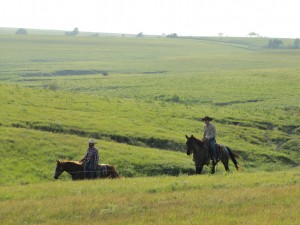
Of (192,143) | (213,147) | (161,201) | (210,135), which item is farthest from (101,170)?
(161,201)

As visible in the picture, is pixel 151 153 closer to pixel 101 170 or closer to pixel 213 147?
pixel 213 147

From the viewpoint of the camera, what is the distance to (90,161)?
24922mm

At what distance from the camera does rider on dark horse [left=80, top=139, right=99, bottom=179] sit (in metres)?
24.7

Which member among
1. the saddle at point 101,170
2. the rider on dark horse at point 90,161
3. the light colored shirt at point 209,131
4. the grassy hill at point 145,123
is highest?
the light colored shirt at point 209,131

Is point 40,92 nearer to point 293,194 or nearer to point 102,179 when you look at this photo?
point 102,179

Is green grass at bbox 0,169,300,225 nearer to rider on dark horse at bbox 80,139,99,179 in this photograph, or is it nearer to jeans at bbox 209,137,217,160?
rider on dark horse at bbox 80,139,99,179

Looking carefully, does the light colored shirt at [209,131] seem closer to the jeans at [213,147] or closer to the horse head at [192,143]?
the jeans at [213,147]

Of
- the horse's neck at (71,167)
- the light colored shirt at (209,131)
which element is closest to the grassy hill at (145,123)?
the horse's neck at (71,167)

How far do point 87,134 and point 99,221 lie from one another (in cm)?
2406

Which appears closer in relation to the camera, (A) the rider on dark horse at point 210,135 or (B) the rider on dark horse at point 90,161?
(B) the rider on dark horse at point 90,161

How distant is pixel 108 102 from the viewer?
5409 centimetres

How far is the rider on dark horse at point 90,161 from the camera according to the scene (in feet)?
81.0

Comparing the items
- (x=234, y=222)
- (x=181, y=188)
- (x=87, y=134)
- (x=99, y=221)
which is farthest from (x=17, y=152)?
(x=234, y=222)

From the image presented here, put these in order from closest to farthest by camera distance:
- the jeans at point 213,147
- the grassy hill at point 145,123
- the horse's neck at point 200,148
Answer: the horse's neck at point 200,148 → the jeans at point 213,147 → the grassy hill at point 145,123
